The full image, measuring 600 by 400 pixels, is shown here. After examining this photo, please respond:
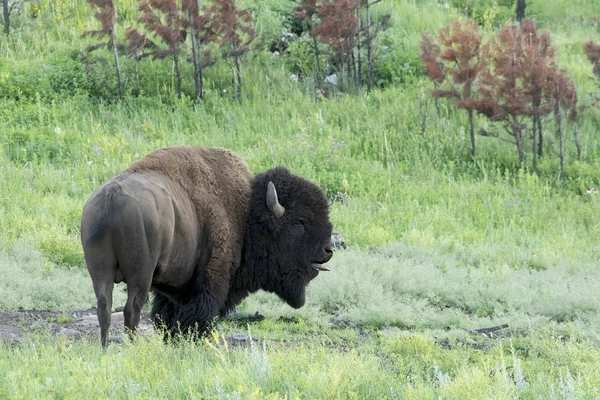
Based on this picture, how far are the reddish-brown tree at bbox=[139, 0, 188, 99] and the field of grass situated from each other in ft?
3.08

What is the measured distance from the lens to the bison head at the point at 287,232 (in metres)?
7.55

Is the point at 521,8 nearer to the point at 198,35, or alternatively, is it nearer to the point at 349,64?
the point at 349,64

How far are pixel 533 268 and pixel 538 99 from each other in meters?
4.62

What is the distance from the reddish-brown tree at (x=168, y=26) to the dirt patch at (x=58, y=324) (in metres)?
8.80

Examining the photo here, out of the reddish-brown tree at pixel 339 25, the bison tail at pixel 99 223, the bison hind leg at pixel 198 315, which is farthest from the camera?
the reddish-brown tree at pixel 339 25

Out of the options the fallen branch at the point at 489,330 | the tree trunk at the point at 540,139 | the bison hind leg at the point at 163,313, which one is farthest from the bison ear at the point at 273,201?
the tree trunk at the point at 540,139

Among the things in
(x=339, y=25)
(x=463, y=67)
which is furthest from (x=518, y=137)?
(x=339, y=25)

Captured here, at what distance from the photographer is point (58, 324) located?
26.7ft

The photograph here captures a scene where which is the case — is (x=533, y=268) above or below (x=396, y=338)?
below

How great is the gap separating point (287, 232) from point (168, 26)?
10212mm

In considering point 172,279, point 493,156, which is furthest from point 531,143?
point 172,279

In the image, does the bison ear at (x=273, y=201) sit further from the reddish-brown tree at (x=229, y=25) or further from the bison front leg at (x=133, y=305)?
the reddish-brown tree at (x=229, y=25)

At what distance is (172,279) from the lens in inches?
271

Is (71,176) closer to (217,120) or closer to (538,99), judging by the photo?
(217,120)
